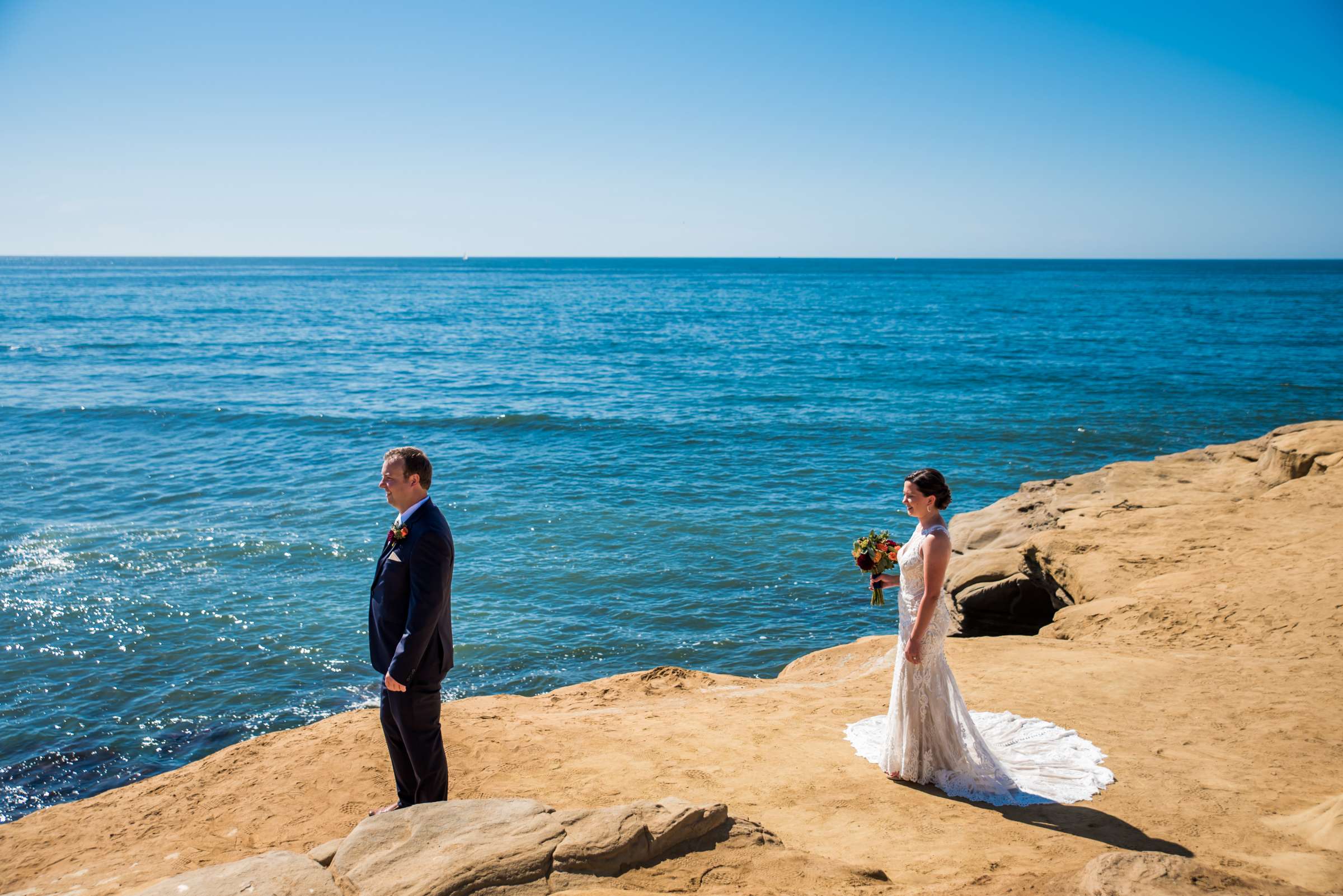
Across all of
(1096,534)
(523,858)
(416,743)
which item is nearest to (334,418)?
(1096,534)

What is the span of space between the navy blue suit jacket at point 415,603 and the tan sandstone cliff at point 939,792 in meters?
0.96

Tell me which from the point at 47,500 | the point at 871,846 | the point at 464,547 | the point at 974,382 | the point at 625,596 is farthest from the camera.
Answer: the point at 974,382

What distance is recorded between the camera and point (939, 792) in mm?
Answer: 5902

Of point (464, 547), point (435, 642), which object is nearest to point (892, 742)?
point (435, 642)

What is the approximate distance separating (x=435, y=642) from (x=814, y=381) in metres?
31.6

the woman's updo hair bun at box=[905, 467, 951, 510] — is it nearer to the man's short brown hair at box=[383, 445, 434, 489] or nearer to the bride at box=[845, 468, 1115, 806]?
the bride at box=[845, 468, 1115, 806]

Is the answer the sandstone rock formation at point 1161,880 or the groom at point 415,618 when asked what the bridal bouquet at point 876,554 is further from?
the groom at point 415,618

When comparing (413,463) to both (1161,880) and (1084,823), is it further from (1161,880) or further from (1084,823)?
(1084,823)

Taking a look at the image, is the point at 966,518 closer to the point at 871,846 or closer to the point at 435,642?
the point at 871,846

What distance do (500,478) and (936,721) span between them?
16.4 metres

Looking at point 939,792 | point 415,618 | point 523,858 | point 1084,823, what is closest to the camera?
point 523,858

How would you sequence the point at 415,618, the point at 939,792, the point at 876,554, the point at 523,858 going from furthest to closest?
the point at 876,554, the point at 939,792, the point at 415,618, the point at 523,858

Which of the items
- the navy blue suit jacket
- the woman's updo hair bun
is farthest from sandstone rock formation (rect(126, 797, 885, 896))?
the woman's updo hair bun

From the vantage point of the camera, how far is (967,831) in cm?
529
